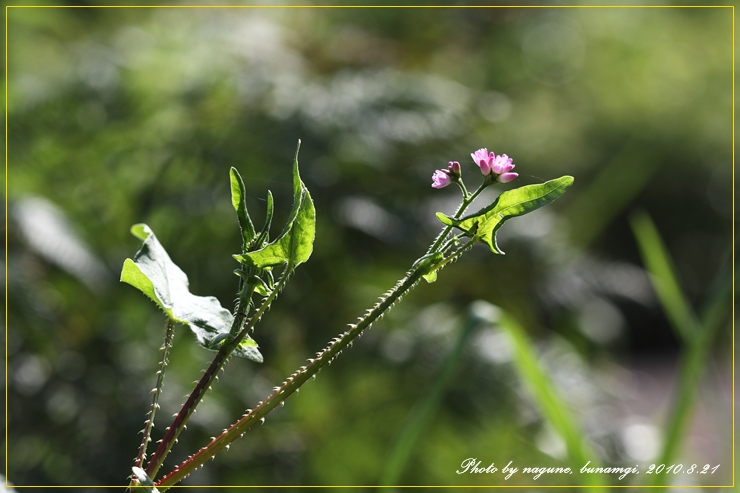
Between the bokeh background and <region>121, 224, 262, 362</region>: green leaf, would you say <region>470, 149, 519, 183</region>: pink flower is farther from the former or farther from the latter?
the bokeh background

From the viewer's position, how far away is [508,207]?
0.55 ft

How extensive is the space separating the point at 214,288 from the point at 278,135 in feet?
0.83

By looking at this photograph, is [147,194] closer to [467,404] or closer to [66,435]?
[66,435]

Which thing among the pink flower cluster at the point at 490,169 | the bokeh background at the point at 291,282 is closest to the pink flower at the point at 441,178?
the pink flower cluster at the point at 490,169

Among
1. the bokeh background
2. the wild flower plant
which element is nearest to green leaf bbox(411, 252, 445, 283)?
the wild flower plant

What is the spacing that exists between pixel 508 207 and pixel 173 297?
0.31ft

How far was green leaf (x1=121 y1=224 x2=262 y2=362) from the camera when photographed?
180 mm

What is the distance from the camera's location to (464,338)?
16.5 inches

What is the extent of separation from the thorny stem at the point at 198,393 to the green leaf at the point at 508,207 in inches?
1.8

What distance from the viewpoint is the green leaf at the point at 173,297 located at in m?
0.18

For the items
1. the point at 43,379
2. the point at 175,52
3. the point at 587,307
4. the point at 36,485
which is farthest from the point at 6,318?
the point at 587,307

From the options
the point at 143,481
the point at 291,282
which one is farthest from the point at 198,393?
the point at 291,282

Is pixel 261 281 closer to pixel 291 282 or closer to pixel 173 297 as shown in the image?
pixel 173 297

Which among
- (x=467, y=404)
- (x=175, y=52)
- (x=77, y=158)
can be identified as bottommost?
(x=467, y=404)
